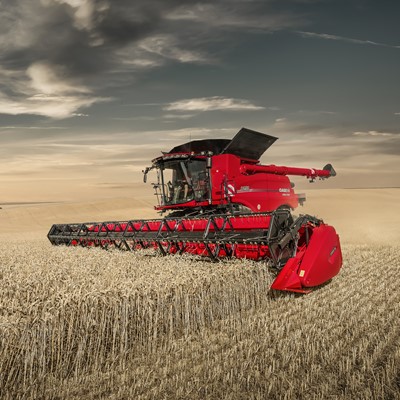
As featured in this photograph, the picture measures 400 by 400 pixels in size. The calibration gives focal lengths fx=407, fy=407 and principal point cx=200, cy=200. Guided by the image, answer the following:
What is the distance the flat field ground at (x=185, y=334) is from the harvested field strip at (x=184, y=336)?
0.4 inches

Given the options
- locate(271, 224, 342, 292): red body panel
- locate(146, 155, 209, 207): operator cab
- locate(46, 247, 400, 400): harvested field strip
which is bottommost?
locate(46, 247, 400, 400): harvested field strip

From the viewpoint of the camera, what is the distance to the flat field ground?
2932 millimetres

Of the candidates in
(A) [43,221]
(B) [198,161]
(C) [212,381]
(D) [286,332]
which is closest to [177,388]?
(C) [212,381]

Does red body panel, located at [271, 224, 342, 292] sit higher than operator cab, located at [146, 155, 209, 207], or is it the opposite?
operator cab, located at [146, 155, 209, 207]

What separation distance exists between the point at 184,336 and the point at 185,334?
0.14 ft

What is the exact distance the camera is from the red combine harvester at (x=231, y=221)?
16.9ft

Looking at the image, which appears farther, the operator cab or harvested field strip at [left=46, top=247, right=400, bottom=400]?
the operator cab

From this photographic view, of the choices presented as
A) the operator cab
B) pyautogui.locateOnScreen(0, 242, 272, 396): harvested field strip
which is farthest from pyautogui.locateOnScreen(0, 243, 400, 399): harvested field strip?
the operator cab

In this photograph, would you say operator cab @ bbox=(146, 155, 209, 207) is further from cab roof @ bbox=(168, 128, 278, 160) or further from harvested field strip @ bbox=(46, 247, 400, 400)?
harvested field strip @ bbox=(46, 247, 400, 400)

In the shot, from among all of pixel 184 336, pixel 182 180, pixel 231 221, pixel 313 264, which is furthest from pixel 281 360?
pixel 182 180

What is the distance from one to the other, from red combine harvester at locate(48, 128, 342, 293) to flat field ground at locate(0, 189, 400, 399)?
37 cm

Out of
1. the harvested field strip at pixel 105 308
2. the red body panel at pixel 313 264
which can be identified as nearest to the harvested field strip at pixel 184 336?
the harvested field strip at pixel 105 308

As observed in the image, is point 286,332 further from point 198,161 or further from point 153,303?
point 198,161

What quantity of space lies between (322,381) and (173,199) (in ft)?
19.5
